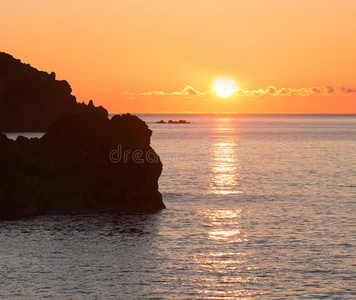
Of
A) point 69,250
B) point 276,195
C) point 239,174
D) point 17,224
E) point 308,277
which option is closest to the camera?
point 308,277

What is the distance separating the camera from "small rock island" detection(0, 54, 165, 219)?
45.2 meters

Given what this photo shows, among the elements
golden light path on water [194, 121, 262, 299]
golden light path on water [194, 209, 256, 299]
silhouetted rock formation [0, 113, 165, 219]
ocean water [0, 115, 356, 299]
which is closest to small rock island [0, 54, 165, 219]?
silhouetted rock formation [0, 113, 165, 219]

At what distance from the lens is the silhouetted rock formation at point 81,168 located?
45.2m

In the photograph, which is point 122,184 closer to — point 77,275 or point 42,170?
point 42,170

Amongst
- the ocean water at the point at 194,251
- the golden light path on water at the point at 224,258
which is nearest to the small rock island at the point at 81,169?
the ocean water at the point at 194,251

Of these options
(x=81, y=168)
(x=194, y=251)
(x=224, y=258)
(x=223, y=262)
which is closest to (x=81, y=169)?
(x=81, y=168)

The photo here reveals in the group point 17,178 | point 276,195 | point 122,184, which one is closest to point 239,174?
point 276,195

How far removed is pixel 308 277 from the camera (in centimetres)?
2848

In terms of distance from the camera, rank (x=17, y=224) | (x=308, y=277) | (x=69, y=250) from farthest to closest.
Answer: (x=17, y=224)
(x=69, y=250)
(x=308, y=277)

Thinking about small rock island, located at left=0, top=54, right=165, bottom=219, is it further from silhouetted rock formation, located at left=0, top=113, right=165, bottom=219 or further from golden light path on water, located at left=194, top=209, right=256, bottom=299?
golden light path on water, located at left=194, top=209, right=256, bottom=299

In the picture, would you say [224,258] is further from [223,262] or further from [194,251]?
[194,251]

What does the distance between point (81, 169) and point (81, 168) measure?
3.5 inches

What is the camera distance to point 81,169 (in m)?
48.3

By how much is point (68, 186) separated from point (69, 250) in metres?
14.0
